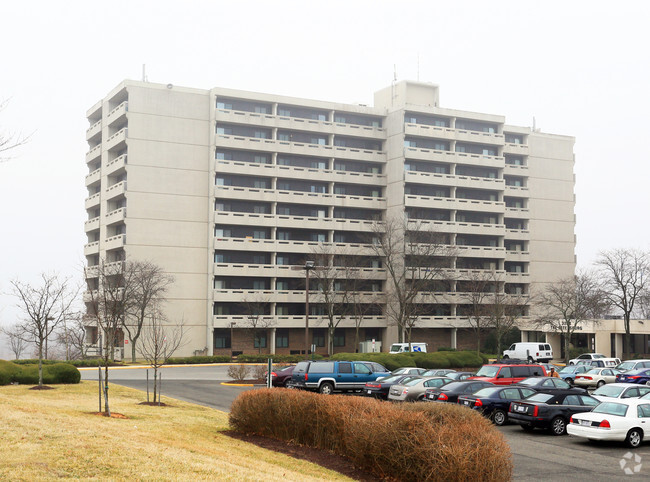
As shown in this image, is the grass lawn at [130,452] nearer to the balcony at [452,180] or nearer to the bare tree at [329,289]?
the bare tree at [329,289]

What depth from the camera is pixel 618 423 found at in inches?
807

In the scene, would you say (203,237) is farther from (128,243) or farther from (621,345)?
(621,345)

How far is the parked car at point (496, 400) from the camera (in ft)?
82.0

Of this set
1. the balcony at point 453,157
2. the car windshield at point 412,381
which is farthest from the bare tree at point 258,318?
the car windshield at point 412,381

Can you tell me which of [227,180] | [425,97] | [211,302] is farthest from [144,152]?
[425,97]

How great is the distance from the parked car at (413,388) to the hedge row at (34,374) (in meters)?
16.7

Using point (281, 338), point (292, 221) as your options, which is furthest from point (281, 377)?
point (292, 221)

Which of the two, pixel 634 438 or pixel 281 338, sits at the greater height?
pixel 634 438

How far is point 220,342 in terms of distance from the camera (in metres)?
72.5

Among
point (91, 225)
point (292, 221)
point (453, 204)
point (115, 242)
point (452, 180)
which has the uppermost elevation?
→ point (452, 180)

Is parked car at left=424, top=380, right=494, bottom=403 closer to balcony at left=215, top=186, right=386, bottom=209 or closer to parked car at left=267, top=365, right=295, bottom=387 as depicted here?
parked car at left=267, top=365, right=295, bottom=387

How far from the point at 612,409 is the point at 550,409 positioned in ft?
7.69

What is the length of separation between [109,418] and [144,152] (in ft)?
177

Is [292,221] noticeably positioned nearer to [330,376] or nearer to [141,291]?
[141,291]
